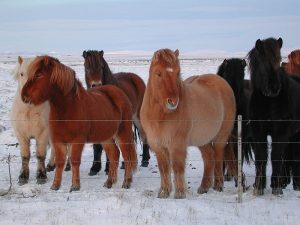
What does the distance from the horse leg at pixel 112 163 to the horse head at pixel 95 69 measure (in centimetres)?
170

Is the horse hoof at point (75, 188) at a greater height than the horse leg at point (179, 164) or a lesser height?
lesser

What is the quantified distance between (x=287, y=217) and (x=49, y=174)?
15.1ft

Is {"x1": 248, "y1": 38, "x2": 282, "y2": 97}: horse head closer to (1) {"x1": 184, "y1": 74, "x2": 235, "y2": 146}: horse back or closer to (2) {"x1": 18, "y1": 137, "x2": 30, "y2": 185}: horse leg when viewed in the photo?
(1) {"x1": 184, "y1": 74, "x2": 235, "y2": 146}: horse back

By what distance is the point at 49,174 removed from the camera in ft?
28.4

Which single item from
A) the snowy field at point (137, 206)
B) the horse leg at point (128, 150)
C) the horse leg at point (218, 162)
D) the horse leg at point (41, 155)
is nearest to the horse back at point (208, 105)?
the horse leg at point (218, 162)

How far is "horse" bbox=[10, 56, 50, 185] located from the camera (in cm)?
767

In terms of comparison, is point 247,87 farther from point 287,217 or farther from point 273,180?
point 287,217

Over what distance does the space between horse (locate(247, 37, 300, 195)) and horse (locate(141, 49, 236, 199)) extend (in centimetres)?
63

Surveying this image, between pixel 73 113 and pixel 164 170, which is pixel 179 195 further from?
pixel 73 113

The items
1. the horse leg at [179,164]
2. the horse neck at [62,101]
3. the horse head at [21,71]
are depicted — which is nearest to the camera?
the horse leg at [179,164]

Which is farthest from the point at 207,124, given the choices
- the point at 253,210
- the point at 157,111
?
the point at 253,210

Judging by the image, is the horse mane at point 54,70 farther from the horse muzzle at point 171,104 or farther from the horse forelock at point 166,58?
the horse muzzle at point 171,104

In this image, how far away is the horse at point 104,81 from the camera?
357 inches

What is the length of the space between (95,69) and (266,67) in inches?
149
